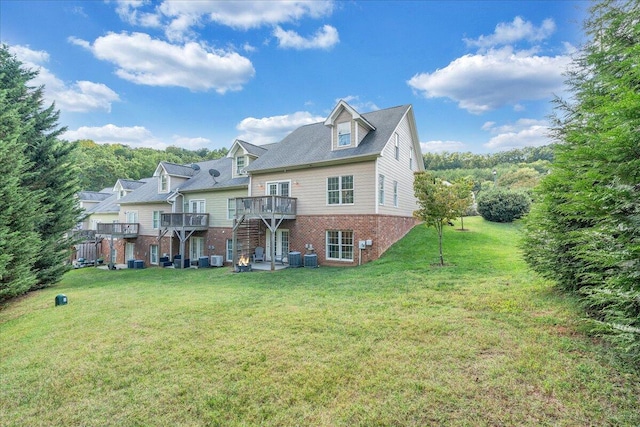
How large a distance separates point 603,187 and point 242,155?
1867cm

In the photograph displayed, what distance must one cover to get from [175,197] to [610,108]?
23687mm

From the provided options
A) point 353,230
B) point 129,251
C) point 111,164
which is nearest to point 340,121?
point 353,230

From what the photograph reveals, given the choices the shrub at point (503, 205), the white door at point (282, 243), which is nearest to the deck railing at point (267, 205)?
the white door at point (282, 243)

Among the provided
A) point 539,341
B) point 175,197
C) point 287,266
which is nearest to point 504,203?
point 287,266

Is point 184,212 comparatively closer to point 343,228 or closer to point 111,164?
point 343,228

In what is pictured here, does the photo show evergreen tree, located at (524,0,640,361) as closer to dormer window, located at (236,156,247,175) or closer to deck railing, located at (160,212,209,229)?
dormer window, located at (236,156,247,175)

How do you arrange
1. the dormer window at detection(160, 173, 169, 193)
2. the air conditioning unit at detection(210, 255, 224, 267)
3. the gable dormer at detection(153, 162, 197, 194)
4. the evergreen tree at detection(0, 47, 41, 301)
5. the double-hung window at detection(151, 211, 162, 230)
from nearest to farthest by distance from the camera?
the evergreen tree at detection(0, 47, 41, 301) < the air conditioning unit at detection(210, 255, 224, 267) < the gable dormer at detection(153, 162, 197, 194) < the dormer window at detection(160, 173, 169, 193) < the double-hung window at detection(151, 211, 162, 230)

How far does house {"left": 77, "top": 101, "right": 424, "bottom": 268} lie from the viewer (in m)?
14.0

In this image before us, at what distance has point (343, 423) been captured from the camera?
304cm

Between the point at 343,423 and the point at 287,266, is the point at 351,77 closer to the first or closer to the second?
the point at 287,266

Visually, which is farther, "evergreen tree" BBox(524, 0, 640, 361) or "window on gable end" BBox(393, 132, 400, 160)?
"window on gable end" BBox(393, 132, 400, 160)

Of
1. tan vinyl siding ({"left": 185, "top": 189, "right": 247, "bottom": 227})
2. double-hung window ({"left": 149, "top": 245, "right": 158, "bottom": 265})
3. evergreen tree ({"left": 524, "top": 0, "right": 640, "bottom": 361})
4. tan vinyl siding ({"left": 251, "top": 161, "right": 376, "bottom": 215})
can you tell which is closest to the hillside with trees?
double-hung window ({"left": 149, "top": 245, "right": 158, "bottom": 265})

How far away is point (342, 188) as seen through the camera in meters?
14.5

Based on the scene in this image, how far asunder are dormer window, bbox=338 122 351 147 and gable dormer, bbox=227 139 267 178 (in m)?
6.80
